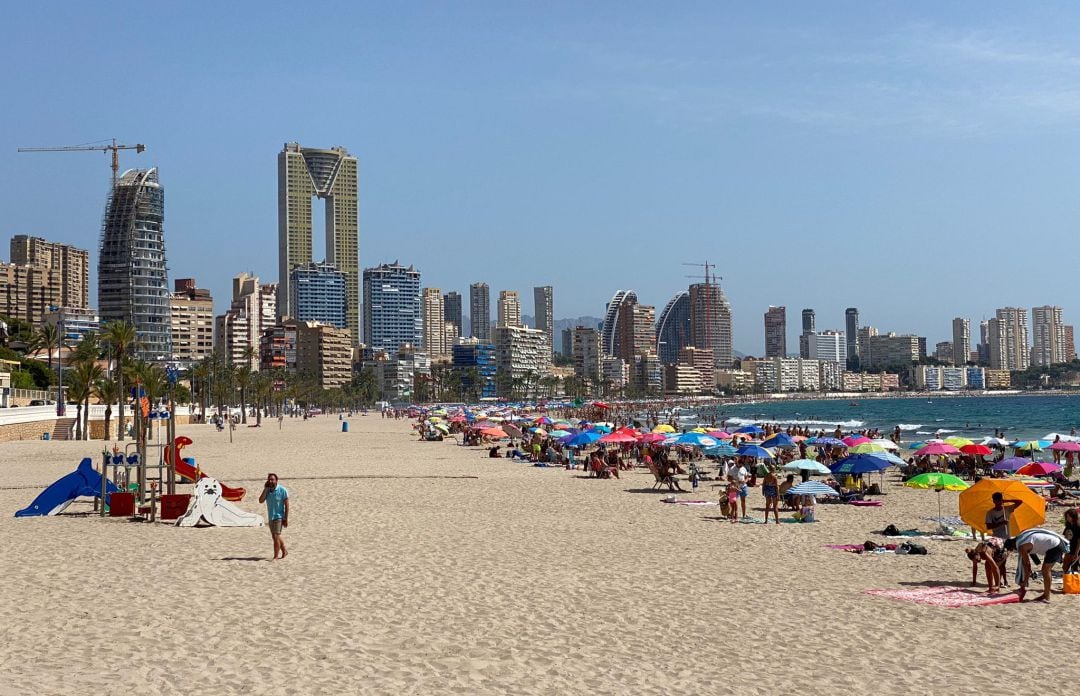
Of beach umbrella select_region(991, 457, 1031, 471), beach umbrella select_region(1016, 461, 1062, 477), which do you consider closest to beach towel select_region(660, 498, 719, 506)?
beach umbrella select_region(1016, 461, 1062, 477)

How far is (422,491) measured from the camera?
2336cm

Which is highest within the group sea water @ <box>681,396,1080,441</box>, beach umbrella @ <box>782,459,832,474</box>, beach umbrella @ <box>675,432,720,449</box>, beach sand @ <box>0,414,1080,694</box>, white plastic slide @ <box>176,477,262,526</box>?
beach umbrella @ <box>675,432,720,449</box>

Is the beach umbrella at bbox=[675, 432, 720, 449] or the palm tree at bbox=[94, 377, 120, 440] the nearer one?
the beach umbrella at bbox=[675, 432, 720, 449]

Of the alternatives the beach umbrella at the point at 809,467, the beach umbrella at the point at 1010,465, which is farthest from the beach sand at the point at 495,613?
the beach umbrella at the point at 1010,465

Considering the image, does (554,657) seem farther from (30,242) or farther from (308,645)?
(30,242)

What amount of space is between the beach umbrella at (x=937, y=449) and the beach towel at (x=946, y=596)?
15706 mm

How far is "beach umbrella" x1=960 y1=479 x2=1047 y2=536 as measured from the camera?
12984 mm

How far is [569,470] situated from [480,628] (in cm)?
2150

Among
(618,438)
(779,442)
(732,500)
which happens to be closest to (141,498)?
(732,500)

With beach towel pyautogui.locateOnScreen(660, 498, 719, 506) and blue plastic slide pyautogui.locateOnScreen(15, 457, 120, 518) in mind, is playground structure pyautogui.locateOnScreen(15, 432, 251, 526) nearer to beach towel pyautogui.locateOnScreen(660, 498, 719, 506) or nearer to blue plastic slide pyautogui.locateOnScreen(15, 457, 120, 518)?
blue plastic slide pyautogui.locateOnScreen(15, 457, 120, 518)

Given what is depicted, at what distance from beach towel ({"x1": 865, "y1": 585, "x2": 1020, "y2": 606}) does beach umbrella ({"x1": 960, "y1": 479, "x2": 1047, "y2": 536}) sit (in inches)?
68.5

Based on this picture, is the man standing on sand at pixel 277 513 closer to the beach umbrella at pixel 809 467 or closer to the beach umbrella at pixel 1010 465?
the beach umbrella at pixel 809 467

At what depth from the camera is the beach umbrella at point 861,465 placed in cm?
2128

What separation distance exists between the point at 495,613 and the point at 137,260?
155m
